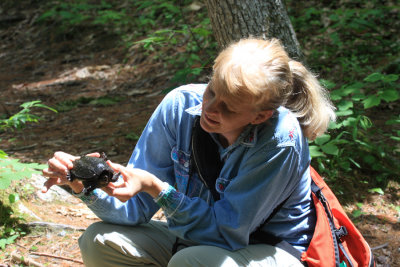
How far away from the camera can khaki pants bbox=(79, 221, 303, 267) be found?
1711 millimetres

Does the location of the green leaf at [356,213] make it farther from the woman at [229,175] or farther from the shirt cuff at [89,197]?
the shirt cuff at [89,197]

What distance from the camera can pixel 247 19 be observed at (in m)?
3.11

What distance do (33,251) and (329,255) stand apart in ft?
6.09

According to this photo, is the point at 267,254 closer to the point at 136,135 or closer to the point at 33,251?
the point at 33,251

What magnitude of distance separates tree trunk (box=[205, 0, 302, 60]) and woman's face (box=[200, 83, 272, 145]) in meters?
1.56

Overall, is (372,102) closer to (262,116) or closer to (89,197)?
(262,116)

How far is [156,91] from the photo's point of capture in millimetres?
5805

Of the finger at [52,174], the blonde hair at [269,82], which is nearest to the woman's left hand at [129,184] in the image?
the finger at [52,174]

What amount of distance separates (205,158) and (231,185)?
0.78 ft

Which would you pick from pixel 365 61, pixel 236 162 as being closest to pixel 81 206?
pixel 236 162

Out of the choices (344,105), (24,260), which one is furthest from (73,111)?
(344,105)

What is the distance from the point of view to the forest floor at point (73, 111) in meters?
2.74

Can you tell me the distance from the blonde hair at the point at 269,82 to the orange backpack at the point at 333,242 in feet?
1.21

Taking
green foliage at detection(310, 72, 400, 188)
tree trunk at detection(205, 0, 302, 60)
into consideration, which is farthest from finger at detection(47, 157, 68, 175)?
green foliage at detection(310, 72, 400, 188)
